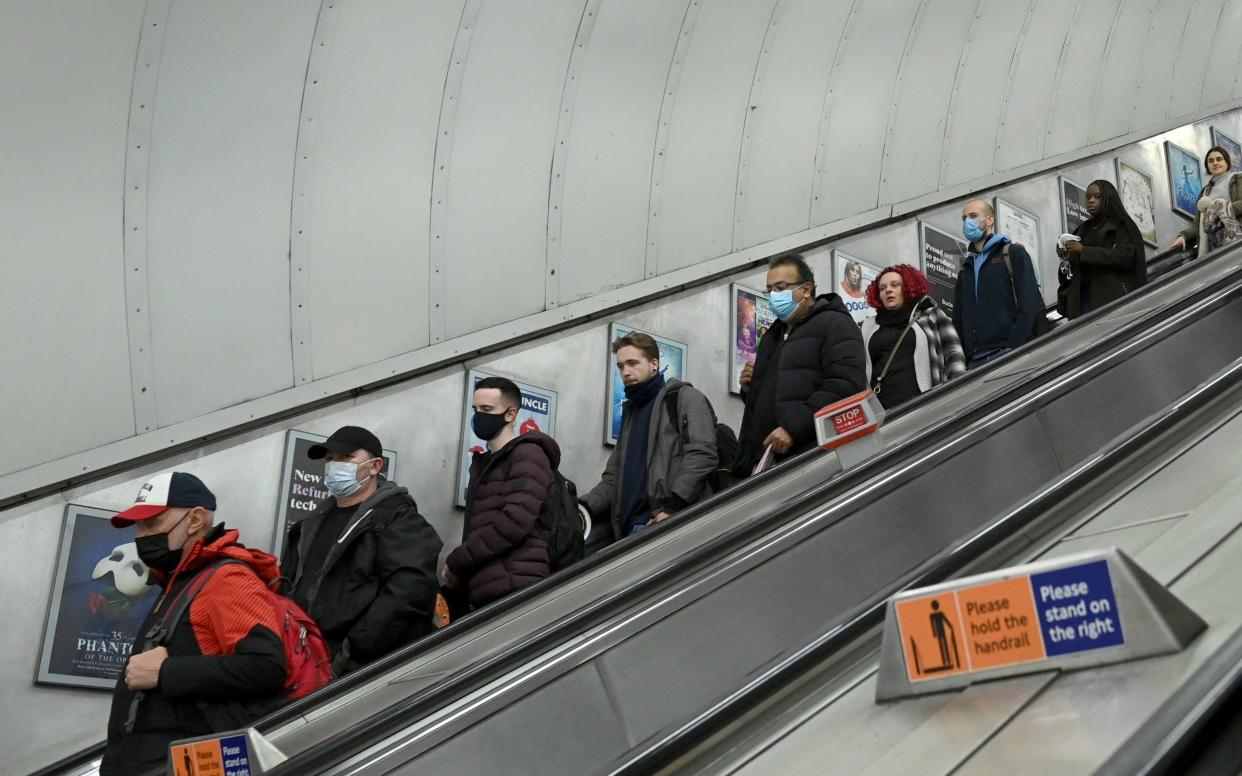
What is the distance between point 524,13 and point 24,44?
3024mm

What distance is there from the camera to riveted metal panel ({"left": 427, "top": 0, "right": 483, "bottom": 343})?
24.5 feet

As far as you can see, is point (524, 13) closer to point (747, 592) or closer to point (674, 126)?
point (674, 126)

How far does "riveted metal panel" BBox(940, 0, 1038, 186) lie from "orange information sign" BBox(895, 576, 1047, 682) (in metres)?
9.97

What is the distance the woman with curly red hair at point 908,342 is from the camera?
22.0ft

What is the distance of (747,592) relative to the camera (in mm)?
3684

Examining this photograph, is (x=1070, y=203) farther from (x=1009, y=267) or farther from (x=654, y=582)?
(x=654, y=582)

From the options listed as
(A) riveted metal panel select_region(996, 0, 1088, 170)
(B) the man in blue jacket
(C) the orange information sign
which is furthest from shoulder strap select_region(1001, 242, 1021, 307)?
(C) the orange information sign

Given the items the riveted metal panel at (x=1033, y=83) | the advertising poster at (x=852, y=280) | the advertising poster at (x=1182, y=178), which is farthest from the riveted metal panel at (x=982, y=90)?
the advertising poster at (x=1182, y=178)

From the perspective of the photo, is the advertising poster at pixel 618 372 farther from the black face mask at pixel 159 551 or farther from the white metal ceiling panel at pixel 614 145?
the black face mask at pixel 159 551

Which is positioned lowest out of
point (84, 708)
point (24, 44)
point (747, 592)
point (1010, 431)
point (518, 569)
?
point (84, 708)

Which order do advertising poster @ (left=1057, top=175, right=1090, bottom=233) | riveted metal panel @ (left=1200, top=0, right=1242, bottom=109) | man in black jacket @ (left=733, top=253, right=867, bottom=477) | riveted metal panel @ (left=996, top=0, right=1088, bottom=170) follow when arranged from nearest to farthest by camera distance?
man in black jacket @ (left=733, top=253, right=867, bottom=477)
riveted metal panel @ (left=996, top=0, right=1088, bottom=170)
advertising poster @ (left=1057, top=175, right=1090, bottom=233)
riveted metal panel @ (left=1200, top=0, right=1242, bottom=109)

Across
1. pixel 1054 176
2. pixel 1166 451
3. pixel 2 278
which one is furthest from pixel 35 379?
pixel 1054 176

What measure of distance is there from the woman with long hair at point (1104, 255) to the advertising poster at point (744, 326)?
7.06ft

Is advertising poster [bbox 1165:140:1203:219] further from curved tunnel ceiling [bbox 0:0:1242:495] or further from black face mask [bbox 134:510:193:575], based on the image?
black face mask [bbox 134:510:193:575]
